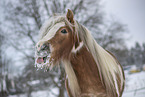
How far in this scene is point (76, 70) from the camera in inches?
59.2

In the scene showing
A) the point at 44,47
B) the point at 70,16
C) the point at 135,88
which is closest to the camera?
the point at 44,47

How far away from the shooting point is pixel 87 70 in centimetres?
145

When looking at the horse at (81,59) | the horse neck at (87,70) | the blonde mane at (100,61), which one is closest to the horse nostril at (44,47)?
the horse at (81,59)

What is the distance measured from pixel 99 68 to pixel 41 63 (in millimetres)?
761

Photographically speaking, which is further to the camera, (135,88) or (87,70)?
(135,88)

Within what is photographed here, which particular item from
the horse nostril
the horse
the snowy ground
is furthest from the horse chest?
the snowy ground

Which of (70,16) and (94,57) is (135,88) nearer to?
(94,57)

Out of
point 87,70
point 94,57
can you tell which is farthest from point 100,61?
point 87,70

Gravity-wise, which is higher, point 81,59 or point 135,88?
point 81,59

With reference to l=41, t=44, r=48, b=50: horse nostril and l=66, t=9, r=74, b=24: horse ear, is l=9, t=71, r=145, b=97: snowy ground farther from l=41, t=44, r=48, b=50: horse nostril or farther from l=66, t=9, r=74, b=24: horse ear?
l=41, t=44, r=48, b=50: horse nostril

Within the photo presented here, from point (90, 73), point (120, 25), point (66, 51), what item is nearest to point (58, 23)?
point (66, 51)

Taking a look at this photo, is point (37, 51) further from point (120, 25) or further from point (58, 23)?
point (120, 25)

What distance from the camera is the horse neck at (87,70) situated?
1.43 metres

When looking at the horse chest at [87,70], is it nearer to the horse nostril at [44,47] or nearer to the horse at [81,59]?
the horse at [81,59]
